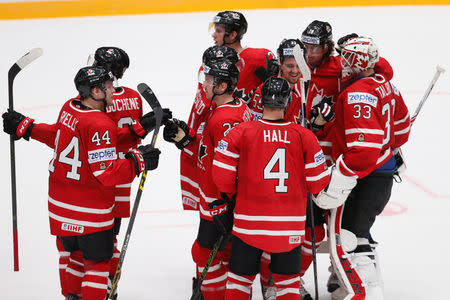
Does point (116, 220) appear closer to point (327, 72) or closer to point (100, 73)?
point (100, 73)

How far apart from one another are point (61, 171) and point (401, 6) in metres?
7.58

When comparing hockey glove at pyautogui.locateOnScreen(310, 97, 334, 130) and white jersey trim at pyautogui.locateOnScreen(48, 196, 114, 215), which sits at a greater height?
hockey glove at pyautogui.locateOnScreen(310, 97, 334, 130)

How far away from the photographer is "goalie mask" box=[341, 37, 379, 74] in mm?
3316

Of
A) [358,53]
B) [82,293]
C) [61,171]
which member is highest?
[358,53]

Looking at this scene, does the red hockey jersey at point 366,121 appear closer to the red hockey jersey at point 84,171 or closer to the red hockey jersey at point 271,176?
the red hockey jersey at point 271,176

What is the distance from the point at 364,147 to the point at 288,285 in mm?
744

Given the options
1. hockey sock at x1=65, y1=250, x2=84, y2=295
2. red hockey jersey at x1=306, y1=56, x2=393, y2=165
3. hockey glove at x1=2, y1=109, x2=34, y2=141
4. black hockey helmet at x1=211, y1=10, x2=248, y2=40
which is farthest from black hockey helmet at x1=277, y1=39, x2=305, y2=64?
hockey sock at x1=65, y1=250, x2=84, y2=295

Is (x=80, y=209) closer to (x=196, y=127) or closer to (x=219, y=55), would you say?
(x=196, y=127)

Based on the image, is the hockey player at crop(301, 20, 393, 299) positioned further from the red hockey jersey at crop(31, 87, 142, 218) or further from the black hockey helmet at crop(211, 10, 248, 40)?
the red hockey jersey at crop(31, 87, 142, 218)

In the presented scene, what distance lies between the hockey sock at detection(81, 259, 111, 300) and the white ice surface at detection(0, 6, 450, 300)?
1.99 feet

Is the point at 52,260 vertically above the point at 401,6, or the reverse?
the point at 401,6

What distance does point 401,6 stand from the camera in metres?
9.68

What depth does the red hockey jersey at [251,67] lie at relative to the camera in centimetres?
405

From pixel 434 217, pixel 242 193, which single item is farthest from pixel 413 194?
pixel 242 193
